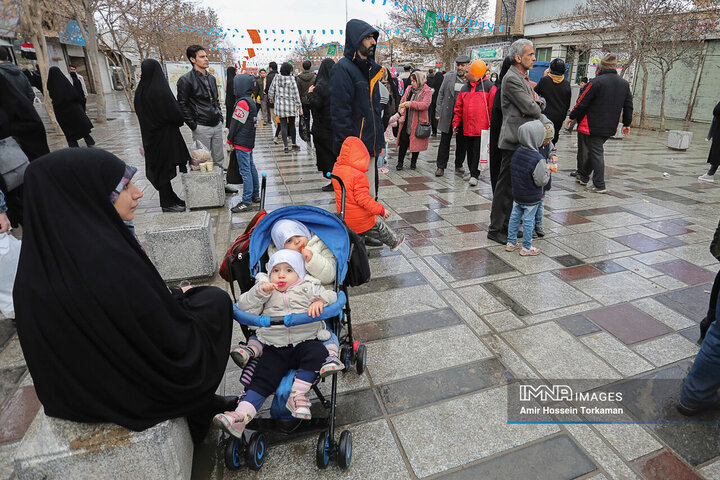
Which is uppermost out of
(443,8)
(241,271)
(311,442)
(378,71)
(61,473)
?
(443,8)

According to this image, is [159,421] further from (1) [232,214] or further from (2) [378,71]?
(1) [232,214]

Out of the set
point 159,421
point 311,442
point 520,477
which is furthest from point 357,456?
point 159,421

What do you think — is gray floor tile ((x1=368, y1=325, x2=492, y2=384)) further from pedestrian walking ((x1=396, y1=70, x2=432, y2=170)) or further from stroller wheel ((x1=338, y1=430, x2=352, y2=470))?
pedestrian walking ((x1=396, y1=70, x2=432, y2=170))

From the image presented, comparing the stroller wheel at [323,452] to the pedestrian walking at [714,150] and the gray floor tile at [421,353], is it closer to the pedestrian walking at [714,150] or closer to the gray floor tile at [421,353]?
the gray floor tile at [421,353]

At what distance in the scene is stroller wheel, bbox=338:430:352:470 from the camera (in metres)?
2.04

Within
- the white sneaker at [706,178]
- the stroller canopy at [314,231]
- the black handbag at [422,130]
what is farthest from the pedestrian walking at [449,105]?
the stroller canopy at [314,231]

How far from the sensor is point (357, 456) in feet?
7.12

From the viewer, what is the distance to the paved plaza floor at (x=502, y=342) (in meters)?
2.15

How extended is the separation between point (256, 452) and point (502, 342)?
1887mm

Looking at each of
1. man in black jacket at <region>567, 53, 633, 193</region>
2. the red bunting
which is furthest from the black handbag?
the red bunting

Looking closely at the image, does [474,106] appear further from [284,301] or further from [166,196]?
[284,301]

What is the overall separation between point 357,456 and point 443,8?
3049 centimetres

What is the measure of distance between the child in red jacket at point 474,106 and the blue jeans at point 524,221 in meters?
2.80

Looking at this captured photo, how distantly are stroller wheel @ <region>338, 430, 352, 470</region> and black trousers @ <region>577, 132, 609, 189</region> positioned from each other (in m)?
6.43
